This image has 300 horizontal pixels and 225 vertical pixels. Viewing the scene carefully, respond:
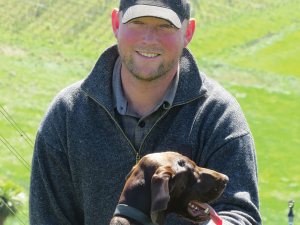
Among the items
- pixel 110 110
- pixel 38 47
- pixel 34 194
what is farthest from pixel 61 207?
pixel 38 47

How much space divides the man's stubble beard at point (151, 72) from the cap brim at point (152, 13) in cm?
26

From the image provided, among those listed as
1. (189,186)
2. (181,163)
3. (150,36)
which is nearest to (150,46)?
(150,36)

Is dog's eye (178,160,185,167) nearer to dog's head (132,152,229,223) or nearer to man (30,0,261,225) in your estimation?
dog's head (132,152,229,223)

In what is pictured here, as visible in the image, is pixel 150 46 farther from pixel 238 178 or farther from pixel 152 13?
pixel 238 178

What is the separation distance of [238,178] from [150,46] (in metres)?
1.11

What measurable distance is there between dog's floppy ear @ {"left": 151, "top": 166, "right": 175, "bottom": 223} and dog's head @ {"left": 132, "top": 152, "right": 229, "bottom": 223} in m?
0.06

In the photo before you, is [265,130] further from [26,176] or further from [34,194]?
[34,194]

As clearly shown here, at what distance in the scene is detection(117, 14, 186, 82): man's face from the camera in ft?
10.1

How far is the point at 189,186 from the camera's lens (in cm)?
268

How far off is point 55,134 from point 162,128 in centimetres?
82

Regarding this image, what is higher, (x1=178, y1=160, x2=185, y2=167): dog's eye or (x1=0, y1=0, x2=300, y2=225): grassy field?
(x1=178, y1=160, x2=185, y2=167): dog's eye

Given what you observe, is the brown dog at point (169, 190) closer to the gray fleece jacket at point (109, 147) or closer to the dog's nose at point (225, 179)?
the dog's nose at point (225, 179)

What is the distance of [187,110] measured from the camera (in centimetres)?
313

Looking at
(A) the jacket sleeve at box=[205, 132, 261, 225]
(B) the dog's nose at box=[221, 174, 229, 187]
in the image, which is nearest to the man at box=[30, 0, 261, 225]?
(A) the jacket sleeve at box=[205, 132, 261, 225]
